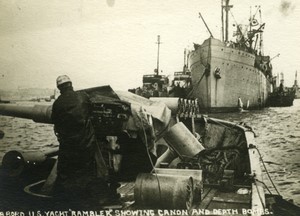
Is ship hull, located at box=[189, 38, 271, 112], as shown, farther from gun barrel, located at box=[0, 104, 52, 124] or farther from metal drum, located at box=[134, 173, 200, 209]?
metal drum, located at box=[134, 173, 200, 209]

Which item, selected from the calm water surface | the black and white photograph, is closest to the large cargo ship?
the calm water surface

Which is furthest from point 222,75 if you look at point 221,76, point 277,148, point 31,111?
point 31,111

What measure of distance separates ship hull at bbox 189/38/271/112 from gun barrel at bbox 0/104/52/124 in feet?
44.3

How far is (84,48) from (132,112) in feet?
5.90

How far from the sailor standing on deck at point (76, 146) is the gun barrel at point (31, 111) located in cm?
153

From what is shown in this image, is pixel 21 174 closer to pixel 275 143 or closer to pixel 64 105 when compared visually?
pixel 64 105

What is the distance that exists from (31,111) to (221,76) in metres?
14.7

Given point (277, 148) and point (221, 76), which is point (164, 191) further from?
point (221, 76)

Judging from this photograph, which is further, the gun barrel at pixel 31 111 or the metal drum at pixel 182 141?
the gun barrel at pixel 31 111

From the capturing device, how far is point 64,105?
2471 millimetres

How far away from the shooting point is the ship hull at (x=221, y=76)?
57.9ft

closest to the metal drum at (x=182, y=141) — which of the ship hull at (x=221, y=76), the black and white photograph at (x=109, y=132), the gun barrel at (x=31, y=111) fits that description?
the black and white photograph at (x=109, y=132)

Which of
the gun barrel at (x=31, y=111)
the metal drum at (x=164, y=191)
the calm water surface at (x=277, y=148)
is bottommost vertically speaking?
the calm water surface at (x=277, y=148)

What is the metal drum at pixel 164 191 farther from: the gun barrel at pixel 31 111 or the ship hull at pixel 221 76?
the ship hull at pixel 221 76
